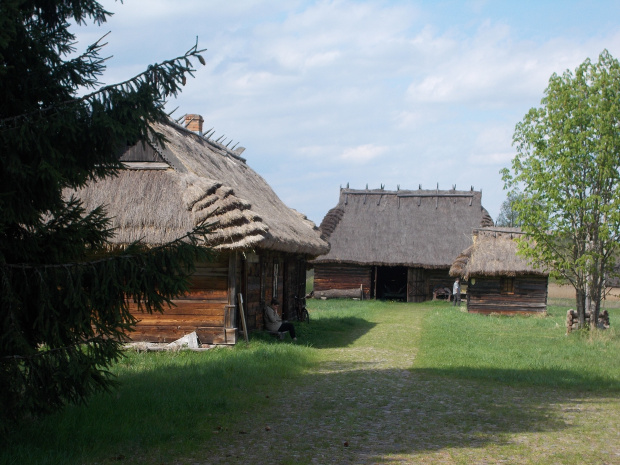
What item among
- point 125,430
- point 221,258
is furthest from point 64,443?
point 221,258

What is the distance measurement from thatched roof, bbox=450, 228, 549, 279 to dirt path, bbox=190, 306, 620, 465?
1596cm

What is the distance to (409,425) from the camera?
7.44m

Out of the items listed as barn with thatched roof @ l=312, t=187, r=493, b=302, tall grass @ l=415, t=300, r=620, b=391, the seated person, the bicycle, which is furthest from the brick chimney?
barn with thatched roof @ l=312, t=187, r=493, b=302

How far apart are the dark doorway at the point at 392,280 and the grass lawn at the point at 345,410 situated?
25195 mm

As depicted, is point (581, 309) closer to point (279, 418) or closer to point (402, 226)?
point (279, 418)

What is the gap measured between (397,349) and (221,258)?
4.41 metres

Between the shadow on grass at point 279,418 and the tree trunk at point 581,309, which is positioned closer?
the shadow on grass at point 279,418

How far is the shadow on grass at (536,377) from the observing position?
33.8 feet

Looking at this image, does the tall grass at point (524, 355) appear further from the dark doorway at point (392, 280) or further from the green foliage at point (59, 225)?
the dark doorway at point (392, 280)

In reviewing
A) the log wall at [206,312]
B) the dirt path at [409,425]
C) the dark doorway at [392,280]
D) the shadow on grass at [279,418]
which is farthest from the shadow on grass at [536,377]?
the dark doorway at [392,280]

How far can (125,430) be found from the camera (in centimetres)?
655

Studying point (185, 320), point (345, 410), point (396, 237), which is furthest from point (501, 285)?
point (345, 410)

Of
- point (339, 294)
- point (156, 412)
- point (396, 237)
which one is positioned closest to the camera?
point (156, 412)

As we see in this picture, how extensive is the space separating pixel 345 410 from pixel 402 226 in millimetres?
28838
